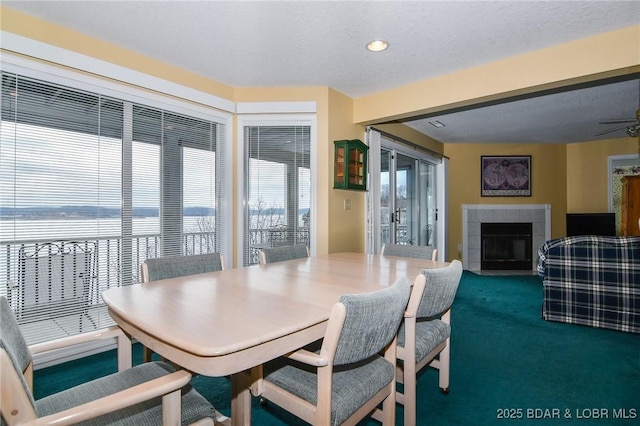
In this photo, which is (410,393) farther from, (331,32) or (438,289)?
(331,32)

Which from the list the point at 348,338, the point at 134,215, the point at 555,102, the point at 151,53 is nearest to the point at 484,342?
the point at 348,338

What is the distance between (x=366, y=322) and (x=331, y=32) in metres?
2.07

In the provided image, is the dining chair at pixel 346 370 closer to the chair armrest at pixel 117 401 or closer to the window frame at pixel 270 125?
the chair armrest at pixel 117 401

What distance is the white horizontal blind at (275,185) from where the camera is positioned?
11.5 ft

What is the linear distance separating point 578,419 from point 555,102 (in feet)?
11.3

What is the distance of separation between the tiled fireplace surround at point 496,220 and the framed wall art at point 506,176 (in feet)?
0.86

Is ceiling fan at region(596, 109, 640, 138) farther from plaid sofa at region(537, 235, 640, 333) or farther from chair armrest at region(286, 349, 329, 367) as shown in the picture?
chair armrest at region(286, 349, 329, 367)

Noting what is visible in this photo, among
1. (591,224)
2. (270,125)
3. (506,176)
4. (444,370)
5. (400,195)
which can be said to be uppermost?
(270,125)

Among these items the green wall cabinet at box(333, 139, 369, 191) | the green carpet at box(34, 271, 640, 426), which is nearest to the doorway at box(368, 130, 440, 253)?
the green wall cabinet at box(333, 139, 369, 191)

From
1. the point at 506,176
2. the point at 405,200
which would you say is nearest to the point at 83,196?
the point at 405,200

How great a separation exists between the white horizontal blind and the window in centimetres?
52

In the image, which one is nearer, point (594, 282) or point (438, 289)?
point (438, 289)

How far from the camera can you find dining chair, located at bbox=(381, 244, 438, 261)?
2543 millimetres

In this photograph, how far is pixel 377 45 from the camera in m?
2.51
